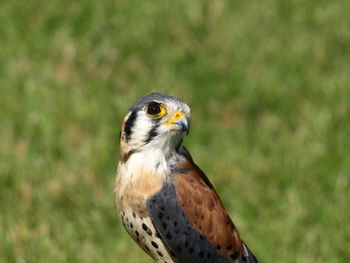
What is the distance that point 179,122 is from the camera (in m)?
4.34

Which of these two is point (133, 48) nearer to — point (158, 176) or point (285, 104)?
point (285, 104)

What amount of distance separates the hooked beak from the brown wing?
303mm

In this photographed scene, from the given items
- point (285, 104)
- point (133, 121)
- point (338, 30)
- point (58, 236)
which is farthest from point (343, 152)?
Result: point (133, 121)

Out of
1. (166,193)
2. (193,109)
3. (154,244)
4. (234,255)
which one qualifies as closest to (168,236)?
(154,244)

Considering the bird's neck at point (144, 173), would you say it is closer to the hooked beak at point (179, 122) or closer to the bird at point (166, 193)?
the bird at point (166, 193)

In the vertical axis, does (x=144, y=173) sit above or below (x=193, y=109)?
above

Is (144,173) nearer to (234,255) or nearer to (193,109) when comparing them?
(234,255)

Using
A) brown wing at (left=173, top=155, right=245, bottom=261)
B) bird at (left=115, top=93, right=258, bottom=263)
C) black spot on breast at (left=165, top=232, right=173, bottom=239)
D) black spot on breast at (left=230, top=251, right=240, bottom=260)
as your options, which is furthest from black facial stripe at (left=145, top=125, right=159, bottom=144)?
black spot on breast at (left=230, top=251, right=240, bottom=260)

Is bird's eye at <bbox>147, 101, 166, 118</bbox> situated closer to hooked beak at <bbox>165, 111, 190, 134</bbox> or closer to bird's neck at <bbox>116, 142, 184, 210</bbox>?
hooked beak at <bbox>165, 111, 190, 134</bbox>

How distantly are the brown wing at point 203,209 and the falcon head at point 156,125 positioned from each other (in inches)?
6.6

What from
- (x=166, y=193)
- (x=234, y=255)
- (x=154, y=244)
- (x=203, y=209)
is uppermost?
(x=166, y=193)

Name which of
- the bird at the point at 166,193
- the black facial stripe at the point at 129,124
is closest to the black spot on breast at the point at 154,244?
the bird at the point at 166,193

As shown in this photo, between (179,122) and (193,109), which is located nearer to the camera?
(179,122)

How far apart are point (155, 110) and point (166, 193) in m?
0.45
